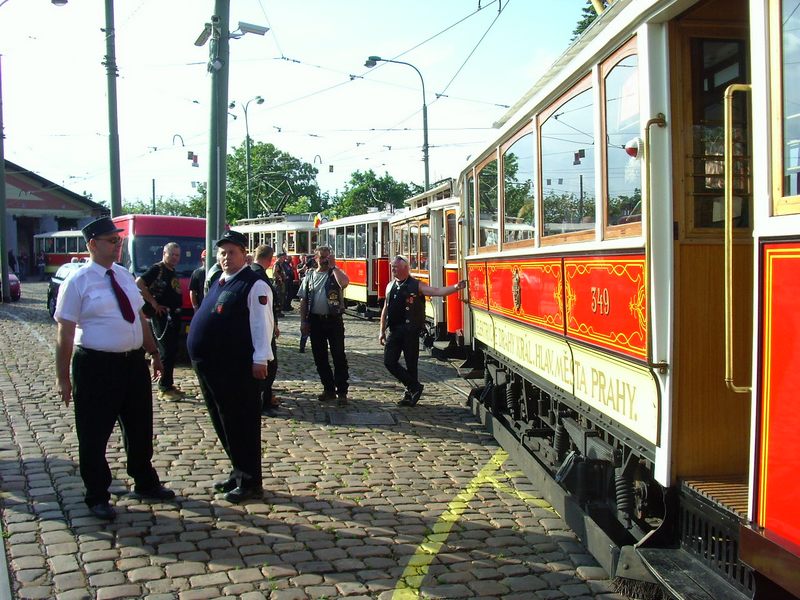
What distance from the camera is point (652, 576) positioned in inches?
160

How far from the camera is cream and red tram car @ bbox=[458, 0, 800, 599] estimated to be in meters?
3.06

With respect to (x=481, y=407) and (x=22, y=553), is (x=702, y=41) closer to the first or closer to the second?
(x=22, y=553)

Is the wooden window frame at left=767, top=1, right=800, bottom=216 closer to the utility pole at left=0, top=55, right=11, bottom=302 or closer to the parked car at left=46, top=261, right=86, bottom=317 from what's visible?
the parked car at left=46, top=261, right=86, bottom=317

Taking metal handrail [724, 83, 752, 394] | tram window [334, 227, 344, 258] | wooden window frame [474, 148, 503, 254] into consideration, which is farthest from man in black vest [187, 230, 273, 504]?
tram window [334, 227, 344, 258]

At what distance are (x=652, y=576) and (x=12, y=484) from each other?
448 cm

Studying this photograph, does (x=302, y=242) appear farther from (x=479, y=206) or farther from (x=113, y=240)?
(x=113, y=240)

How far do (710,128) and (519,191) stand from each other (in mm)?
2736

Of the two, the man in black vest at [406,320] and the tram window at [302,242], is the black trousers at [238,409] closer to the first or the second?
the man in black vest at [406,320]

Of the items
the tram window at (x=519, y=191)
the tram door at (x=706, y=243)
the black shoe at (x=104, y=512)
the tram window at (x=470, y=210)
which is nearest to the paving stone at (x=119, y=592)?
the black shoe at (x=104, y=512)

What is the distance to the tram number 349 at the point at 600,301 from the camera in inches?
178

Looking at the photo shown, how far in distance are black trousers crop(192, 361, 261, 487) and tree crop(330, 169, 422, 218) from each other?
6253cm

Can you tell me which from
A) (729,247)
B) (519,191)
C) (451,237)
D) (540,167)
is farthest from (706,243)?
(451,237)

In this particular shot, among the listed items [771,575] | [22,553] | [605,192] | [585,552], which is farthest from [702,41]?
[22,553]

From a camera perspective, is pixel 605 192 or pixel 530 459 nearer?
pixel 605 192
